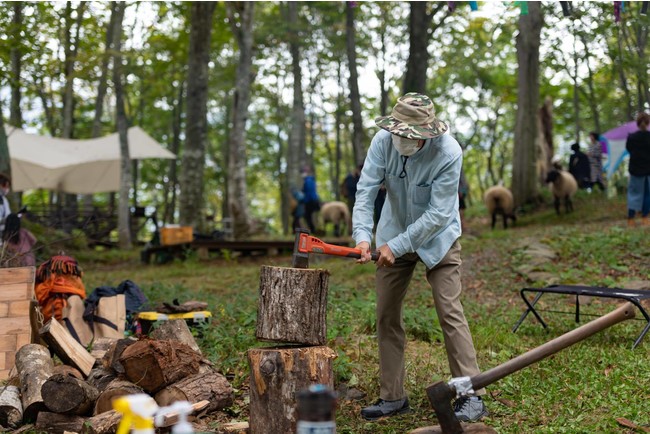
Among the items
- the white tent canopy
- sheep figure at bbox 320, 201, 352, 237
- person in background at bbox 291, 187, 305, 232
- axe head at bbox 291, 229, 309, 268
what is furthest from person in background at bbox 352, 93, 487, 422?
the white tent canopy

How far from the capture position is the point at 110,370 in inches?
199

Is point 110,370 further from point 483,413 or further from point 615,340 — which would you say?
point 615,340

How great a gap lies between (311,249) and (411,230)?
2.02ft

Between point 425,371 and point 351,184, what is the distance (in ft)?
38.0

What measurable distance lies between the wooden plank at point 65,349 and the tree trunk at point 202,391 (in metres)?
0.93

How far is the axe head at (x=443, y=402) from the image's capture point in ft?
11.6

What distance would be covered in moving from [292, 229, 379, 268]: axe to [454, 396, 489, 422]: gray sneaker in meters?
1.05

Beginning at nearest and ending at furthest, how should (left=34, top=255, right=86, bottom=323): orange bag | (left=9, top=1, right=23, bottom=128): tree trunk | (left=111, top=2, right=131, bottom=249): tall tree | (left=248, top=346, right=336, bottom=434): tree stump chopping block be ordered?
(left=248, top=346, right=336, bottom=434): tree stump chopping block < (left=34, top=255, right=86, bottom=323): orange bag < (left=9, top=1, right=23, bottom=128): tree trunk < (left=111, top=2, right=131, bottom=249): tall tree

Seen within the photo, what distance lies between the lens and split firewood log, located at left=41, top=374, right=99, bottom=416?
446 cm

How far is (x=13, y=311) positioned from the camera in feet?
18.5

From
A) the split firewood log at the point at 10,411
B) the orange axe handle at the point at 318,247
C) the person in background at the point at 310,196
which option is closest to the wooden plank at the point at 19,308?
the split firewood log at the point at 10,411

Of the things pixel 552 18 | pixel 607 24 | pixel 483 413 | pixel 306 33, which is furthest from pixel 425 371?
pixel 306 33

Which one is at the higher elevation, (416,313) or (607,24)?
(607,24)

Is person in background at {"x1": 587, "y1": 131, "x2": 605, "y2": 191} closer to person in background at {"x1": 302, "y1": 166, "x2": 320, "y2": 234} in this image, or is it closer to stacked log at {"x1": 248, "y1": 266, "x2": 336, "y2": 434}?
person in background at {"x1": 302, "y1": 166, "x2": 320, "y2": 234}
